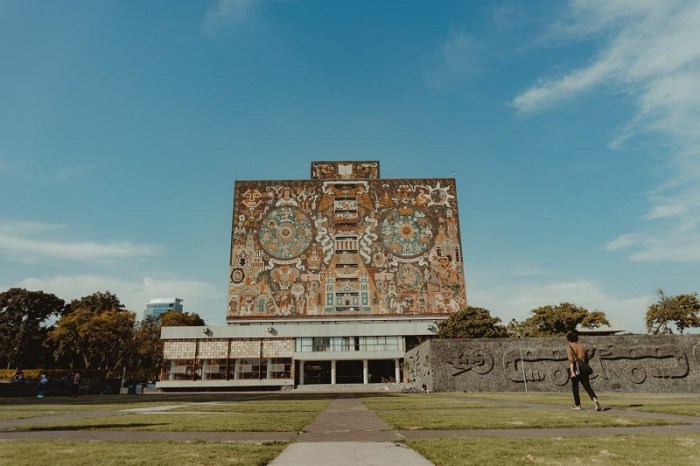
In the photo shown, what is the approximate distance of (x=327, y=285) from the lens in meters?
57.0

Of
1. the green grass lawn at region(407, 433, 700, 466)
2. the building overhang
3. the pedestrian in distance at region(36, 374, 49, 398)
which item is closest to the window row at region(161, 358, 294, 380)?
the building overhang

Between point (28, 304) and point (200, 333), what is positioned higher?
point (28, 304)

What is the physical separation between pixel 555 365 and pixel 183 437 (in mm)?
25395

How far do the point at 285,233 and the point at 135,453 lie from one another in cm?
5462

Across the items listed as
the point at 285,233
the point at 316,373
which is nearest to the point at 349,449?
the point at 316,373

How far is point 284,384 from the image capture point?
2039 inches

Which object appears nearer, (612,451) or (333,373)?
(612,451)

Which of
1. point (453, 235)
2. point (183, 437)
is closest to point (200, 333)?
point (453, 235)

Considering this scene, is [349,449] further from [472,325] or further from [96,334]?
[96,334]

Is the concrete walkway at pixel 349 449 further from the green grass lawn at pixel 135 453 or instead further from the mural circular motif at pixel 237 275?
the mural circular motif at pixel 237 275

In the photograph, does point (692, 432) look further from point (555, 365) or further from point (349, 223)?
point (349, 223)

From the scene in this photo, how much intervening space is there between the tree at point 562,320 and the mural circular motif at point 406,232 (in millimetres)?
15915

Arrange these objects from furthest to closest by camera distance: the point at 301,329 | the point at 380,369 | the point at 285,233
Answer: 1. the point at 285,233
2. the point at 380,369
3. the point at 301,329

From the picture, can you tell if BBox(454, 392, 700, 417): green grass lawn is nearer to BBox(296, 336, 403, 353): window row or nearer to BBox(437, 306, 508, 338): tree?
BBox(437, 306, 508, 338): tree
